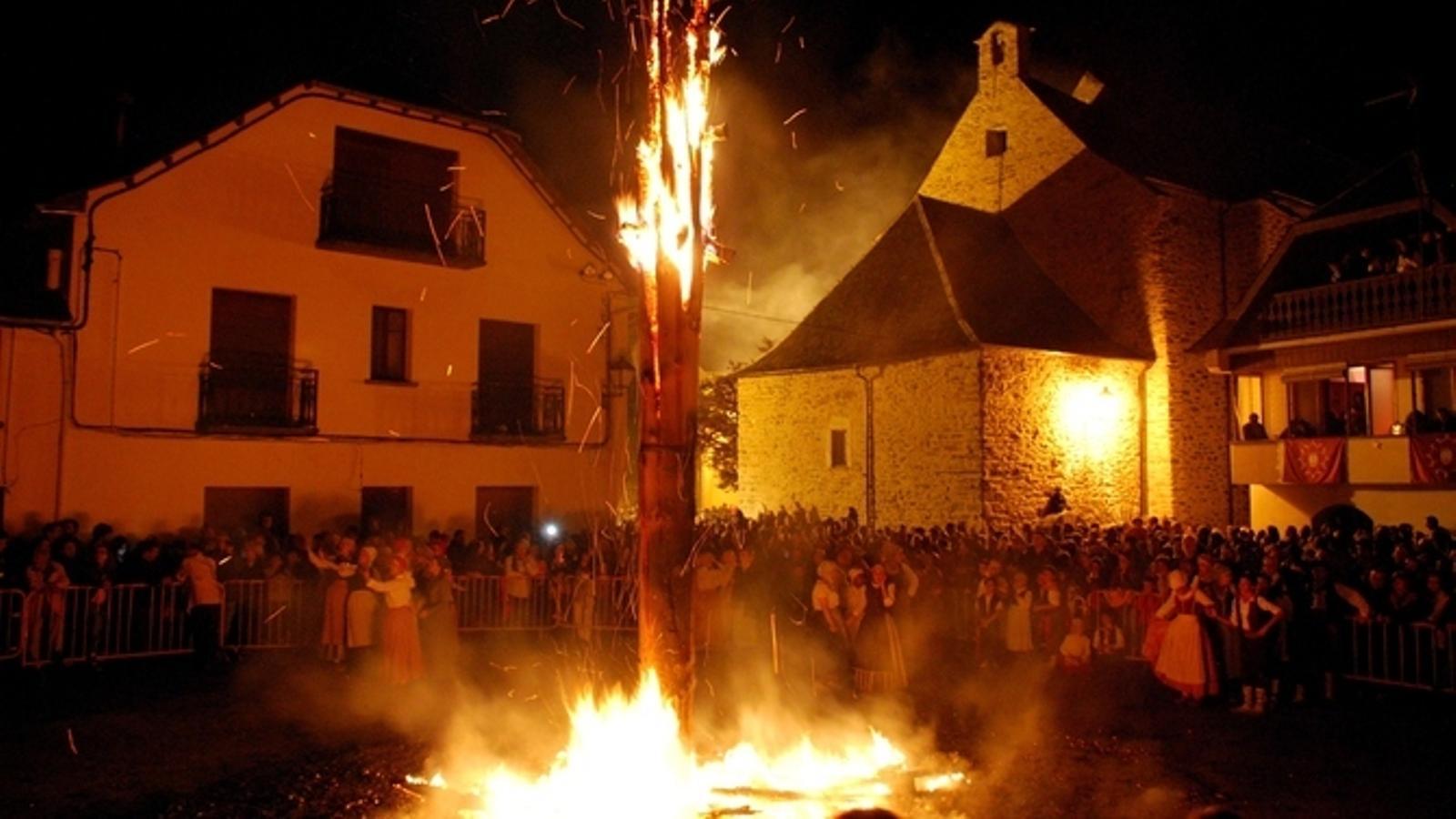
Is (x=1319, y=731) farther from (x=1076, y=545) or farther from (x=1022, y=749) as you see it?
(x=1076, y=545)

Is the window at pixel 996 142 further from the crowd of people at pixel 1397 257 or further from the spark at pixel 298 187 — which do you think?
the spark at pixel 298 187

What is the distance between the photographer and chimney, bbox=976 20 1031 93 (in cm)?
2919

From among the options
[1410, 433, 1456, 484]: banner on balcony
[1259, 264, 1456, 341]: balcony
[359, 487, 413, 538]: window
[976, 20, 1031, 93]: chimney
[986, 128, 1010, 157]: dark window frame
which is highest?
[976, 20, 1031, 93]: chimney

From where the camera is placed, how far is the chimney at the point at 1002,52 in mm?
29188

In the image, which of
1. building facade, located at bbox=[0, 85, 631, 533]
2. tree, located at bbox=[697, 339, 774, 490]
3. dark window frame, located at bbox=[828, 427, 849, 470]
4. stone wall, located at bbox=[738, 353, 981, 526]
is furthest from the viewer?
tree, located at bbox=[697, 339, 774, 490]

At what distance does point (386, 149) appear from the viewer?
18.7m

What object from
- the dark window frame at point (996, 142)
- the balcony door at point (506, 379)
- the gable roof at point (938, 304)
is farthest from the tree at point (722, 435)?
the balcony door at point (506, 379)

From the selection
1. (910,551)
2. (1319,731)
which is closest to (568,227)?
(910,551)

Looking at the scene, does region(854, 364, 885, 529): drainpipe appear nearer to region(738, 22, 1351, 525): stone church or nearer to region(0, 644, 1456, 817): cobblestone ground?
region(738, 22, 1351, 525): stone church

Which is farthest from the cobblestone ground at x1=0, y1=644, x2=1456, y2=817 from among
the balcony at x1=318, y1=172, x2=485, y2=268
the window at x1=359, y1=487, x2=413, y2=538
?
the balcony at x1=318, y1=172, x2=485, y2=268

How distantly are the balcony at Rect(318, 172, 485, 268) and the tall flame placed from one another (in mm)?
12376

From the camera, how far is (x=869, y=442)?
81.4 ft

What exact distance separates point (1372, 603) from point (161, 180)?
16.5m

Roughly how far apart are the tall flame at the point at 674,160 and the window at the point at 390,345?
12.9 m
